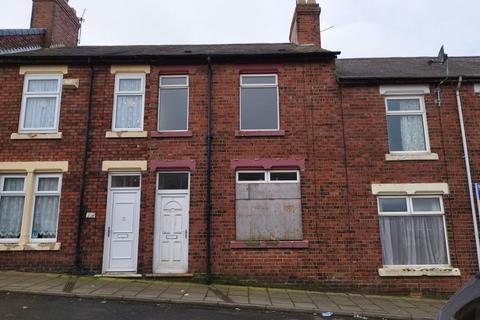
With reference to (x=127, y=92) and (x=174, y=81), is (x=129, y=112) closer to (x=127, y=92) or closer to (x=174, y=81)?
(x=127, y=92)

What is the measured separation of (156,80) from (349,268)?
23.5 ft

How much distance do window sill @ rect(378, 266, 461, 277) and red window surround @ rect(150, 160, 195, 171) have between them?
5.48 meters

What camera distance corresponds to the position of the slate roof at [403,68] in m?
11.6

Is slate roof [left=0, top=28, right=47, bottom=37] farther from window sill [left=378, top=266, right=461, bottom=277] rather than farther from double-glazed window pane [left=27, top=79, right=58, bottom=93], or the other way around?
window sill [left=378, top=266, right=461, bottom=277]

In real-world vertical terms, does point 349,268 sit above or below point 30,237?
below

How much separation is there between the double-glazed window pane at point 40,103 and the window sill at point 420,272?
9476 mm

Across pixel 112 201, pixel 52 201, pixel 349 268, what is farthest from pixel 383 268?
pixel 52 201

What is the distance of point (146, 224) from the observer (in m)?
10.9

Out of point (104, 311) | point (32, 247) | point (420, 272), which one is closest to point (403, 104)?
point (420, 272)

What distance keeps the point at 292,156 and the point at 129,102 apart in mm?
4751

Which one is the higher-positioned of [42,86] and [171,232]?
[42,86]

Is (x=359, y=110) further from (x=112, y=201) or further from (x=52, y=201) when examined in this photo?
(x=52, y=201)

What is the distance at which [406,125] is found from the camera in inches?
454

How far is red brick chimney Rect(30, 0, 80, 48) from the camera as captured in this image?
48.2 feet
